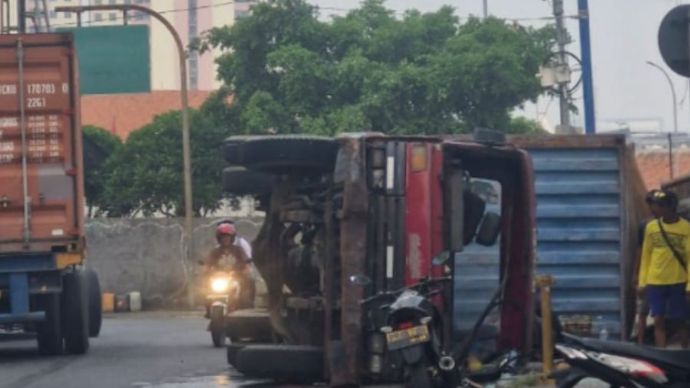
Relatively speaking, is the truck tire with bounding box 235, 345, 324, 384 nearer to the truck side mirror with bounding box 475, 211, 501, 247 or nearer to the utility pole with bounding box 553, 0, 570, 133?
the truck side mirror with bounding box 475, 211, 501, 247

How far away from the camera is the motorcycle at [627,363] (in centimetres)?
929

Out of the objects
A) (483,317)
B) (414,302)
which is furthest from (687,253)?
(414,302)

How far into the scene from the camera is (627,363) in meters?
9.34

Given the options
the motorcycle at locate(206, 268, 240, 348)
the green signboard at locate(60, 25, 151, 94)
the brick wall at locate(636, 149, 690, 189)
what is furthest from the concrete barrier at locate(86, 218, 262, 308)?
the brick wall at locate(636, 149, 690, 189)

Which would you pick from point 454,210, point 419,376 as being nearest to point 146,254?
point 454,210

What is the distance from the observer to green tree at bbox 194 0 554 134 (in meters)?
39.7

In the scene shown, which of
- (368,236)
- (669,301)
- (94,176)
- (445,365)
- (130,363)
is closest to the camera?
(445,365)

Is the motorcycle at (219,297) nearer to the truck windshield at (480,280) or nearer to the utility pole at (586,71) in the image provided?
the truck windshield at (480,280)

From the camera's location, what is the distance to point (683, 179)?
63.2ft

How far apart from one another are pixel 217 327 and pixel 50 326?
186 cm

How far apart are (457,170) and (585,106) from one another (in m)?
17.5

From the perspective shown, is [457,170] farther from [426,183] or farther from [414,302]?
[414,302]

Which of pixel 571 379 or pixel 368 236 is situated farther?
pixel 368 236

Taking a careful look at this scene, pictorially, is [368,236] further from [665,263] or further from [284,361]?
[665,263]
